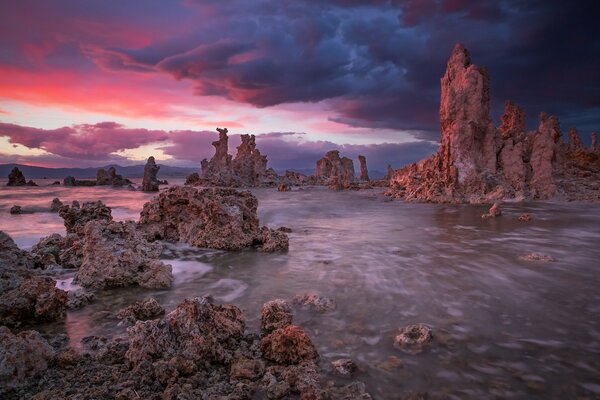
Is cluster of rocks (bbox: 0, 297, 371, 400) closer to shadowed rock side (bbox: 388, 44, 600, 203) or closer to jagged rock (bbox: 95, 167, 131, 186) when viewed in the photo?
shadowed rock side (bbox: 388, 44, 600, 203)

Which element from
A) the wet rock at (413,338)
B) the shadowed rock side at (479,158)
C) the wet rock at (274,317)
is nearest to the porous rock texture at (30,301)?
the wet rock at (274,317)

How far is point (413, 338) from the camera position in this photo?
4262mm

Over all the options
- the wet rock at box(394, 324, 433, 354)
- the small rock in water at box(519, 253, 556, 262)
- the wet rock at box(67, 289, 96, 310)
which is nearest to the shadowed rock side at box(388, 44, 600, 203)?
the small rock in water at box(519, 253, 556, 262)

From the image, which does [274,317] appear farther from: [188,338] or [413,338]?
A: [413,338]

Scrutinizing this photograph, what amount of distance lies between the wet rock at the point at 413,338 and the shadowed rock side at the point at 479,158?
27.4 m

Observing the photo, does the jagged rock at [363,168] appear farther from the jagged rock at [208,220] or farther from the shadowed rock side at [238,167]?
the jagged rock at [208,220]

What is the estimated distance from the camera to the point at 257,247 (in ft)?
33.2

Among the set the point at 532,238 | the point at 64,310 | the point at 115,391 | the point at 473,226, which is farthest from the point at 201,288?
the point at 473,226

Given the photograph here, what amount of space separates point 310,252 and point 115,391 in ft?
22.8

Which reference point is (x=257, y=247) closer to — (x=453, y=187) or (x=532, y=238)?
(x=532, y=238)

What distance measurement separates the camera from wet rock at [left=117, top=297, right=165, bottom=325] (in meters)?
4.92

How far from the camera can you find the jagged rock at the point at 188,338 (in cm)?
354

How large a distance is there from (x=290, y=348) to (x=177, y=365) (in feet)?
3.61

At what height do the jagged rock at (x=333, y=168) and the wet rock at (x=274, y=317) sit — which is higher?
the jagged rock at (x=333, y=168)
